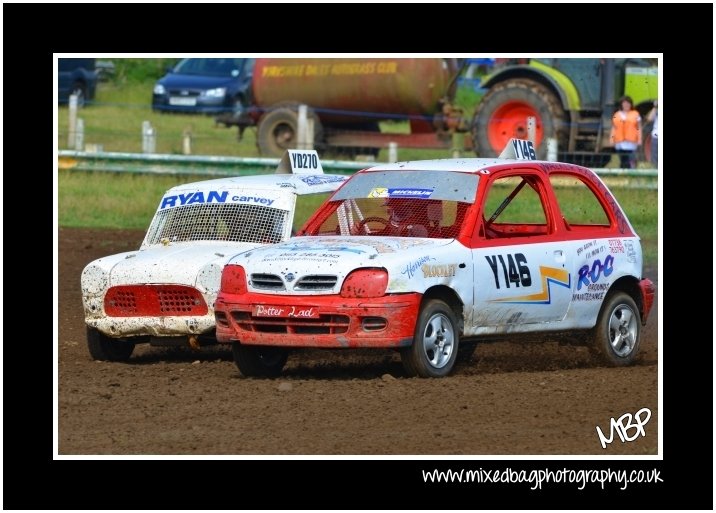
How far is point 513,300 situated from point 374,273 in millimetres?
1328

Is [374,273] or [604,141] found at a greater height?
[604,141]

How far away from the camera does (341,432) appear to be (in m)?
8.28

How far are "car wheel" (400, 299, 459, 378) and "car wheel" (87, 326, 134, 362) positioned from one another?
8.53 feet

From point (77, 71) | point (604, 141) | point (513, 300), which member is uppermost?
point (77, 71)

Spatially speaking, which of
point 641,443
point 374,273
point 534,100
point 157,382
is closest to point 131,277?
point 157,382

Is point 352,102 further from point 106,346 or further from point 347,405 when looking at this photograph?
point 347,405

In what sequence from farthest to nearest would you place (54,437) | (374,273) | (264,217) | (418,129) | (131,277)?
(418,129) → (264,217) → (131,277) → (374,273) → (54,437)

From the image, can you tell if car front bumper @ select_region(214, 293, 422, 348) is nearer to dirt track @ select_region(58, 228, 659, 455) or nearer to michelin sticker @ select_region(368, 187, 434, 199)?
dirt track @ select_region(58, 228, 659, 455)

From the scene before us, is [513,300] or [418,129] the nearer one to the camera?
[513,300]

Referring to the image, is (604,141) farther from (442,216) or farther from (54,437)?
(54,437)

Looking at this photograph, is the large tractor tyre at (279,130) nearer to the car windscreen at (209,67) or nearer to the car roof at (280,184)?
the car windscreen at (209,67)

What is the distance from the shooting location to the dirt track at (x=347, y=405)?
26.3ft

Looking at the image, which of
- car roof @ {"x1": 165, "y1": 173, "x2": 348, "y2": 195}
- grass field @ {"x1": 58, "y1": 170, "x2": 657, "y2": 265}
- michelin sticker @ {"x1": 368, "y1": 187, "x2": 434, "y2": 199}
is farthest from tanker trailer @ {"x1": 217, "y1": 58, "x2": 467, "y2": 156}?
michelin sticker @ {"x1": 368, "y1": 187, "x2": 434, "y2": 199}

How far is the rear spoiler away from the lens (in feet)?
41.4
